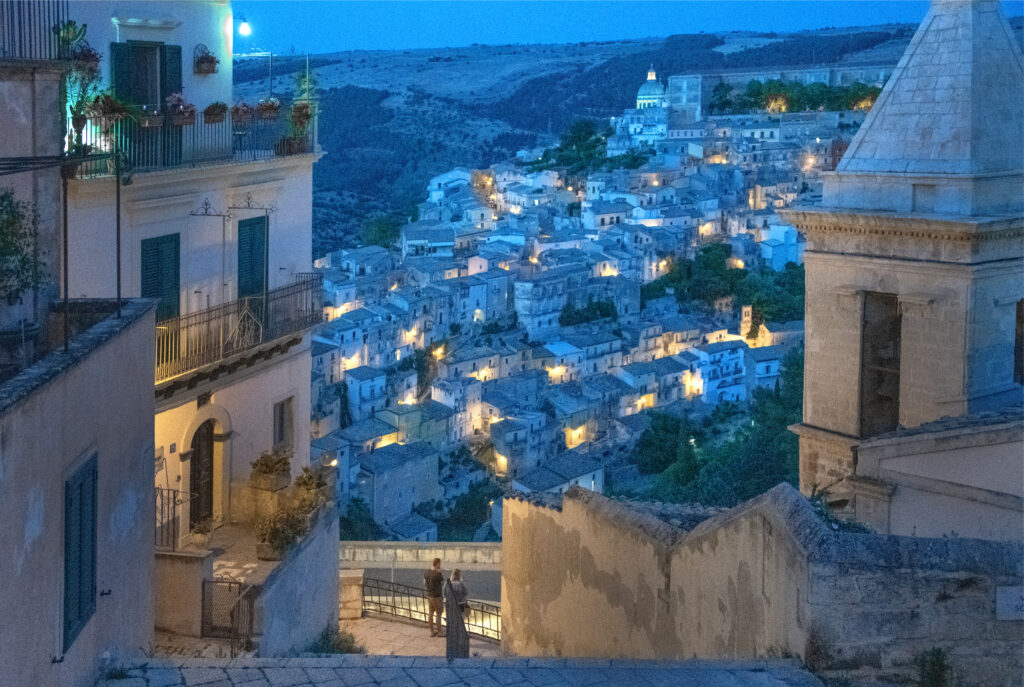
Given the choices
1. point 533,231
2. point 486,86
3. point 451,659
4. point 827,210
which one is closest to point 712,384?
point 533,231

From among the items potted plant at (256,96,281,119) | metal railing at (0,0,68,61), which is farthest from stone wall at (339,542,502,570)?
metal railing at (0,0,68,61)

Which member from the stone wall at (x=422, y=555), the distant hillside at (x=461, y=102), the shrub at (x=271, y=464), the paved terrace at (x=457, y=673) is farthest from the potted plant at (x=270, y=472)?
the distant hillside at (x=461, y=102)

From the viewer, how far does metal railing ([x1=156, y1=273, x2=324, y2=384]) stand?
36.2 feet

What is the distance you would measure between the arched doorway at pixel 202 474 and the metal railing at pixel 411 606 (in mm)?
1768

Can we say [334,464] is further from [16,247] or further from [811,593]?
[811,593]

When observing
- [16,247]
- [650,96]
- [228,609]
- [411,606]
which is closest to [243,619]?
[228,609]

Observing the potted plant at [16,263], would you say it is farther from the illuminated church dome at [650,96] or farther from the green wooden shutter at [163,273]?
the illuminated church dome at [650,96]

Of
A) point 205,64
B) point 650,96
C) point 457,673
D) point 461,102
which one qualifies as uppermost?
point 461,102

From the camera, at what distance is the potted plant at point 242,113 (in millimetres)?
12406

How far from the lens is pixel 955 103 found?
10422mm

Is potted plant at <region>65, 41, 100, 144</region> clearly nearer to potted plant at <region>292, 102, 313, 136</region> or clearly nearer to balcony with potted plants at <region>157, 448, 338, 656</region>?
potted plant at <region>292, 102, 313, 136</region>

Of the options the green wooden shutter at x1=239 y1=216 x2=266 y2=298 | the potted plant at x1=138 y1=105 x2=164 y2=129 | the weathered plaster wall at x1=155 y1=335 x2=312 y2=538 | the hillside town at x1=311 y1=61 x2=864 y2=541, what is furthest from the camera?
the hillside town at x1=311 y1=61 x2=864 y2=541

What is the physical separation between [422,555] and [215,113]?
483 centimetres

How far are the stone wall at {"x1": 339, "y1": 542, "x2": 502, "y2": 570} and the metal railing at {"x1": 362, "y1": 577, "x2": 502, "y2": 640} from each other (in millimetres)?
581
